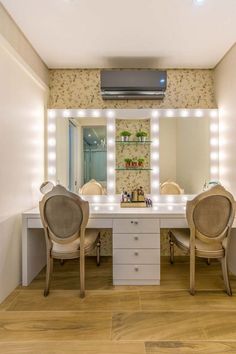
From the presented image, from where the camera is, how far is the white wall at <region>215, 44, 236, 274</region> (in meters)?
2.85

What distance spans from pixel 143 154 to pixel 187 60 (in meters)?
1.22

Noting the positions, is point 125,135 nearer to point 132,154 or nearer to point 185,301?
point 132,154

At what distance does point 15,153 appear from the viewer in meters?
2.51

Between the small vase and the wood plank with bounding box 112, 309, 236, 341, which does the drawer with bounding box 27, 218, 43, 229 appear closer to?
the wood plank with bounding box 112, 309, 236, 341

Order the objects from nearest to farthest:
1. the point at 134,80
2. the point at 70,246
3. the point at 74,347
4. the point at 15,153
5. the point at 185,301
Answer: the point at 74,347
the point at 185,301
the point at 70,246
the point at 15,153
the point at 134,80

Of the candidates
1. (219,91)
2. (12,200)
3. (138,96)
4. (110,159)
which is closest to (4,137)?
(12,200)

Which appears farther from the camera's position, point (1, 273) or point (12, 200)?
point (12, 200)

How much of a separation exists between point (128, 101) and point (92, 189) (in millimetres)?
1209

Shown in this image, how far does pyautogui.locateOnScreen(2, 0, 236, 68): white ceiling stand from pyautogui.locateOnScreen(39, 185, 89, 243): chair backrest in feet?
4.87

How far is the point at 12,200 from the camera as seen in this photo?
2.44 metres

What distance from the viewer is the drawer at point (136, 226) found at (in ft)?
8.39

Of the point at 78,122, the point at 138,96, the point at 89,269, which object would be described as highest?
the point at 138,96

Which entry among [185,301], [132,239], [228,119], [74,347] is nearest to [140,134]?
[228,119]

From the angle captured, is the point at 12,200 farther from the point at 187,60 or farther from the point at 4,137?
the point at 187,60
